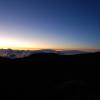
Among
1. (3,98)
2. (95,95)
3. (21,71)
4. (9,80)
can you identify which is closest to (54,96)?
(95,95)

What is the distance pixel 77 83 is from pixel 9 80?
1134 inches

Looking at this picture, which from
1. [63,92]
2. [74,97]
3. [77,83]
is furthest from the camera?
[77,83]

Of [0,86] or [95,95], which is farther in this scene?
[0,86]

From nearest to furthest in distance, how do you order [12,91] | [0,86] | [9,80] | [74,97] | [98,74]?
1. [74,97]
2. [12,91]
3. [0,86]
4. [9,80]
5. [98,74]

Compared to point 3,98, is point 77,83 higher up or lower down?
higher up

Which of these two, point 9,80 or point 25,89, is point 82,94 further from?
point 9,80

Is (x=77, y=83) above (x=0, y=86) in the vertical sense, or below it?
above

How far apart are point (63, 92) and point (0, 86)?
76.2ft

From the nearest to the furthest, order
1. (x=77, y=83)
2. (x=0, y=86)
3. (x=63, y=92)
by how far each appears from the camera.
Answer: (x=63, y=92) < (x=77, y=83) < (x=0, y=86)

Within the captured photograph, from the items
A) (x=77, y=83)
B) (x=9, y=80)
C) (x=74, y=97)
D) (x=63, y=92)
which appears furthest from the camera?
(x=9, y=80)

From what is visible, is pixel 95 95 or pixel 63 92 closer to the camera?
pixel 95 95

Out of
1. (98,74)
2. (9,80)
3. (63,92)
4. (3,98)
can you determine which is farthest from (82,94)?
(98,74)

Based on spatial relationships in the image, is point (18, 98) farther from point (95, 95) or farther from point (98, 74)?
point (98, 74)

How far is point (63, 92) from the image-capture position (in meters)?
37.5
